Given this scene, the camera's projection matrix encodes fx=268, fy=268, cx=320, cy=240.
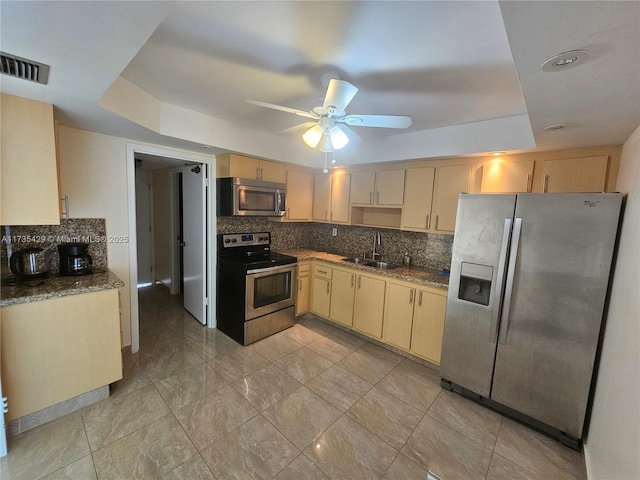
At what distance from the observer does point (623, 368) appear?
1.35 m

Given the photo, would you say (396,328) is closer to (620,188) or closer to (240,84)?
(620,188)

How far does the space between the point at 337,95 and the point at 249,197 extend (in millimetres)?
1873

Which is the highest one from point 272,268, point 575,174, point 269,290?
point 575,174

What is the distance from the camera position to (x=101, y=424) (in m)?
1.87

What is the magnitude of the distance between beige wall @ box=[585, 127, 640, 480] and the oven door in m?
2.75

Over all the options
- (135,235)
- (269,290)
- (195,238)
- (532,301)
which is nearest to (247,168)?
(195,238)

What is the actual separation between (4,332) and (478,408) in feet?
11.1

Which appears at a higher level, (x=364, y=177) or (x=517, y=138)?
(x=517, y=138)

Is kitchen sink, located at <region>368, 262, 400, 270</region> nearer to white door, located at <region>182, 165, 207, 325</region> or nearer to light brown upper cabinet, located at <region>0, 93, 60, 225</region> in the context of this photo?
white door, located at <region>182, 165, 207, 325</region>

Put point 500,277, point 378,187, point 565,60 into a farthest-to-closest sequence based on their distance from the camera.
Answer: point 378,187 < point 500,277 < point 565,60

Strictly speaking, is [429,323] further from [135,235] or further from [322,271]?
[135,235]

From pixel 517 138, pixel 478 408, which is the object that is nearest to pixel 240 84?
pixel 517 138

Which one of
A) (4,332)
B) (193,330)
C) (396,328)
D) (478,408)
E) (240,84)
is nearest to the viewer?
(4,332)

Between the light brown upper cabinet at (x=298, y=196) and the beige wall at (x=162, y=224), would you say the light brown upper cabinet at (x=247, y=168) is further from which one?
the beige wall at (x=162, y=224)
